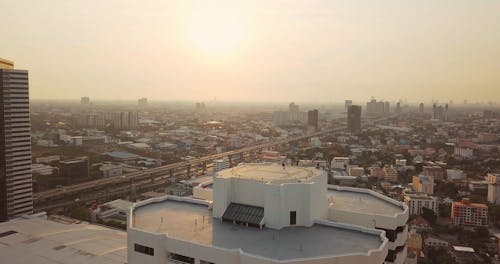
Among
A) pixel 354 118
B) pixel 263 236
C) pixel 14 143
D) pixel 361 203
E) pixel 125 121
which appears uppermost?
pixel 354 118

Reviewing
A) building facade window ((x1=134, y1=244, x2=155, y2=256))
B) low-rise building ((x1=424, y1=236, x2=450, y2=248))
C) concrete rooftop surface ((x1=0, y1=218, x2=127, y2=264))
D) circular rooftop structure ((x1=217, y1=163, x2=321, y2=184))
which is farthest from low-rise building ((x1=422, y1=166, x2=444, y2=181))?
building facade window ((x1=134, y1=244, x2=155, y2=256))

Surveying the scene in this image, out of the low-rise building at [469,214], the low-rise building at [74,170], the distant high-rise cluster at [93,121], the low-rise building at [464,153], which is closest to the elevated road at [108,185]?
the low-rise building at [74,170]

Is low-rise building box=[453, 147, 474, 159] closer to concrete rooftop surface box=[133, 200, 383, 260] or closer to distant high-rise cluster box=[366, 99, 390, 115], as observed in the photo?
concrete rooftop surface box=[133, 200, 383, 260]

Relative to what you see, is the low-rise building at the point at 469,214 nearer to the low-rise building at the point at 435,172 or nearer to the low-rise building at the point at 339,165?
the low-rise building at the point at 435,172

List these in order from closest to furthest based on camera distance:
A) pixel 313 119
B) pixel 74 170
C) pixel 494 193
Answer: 1. pixel 494 193
2. pixel 74 170
3. pixel 313 119

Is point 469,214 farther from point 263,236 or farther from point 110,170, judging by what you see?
point 110,170

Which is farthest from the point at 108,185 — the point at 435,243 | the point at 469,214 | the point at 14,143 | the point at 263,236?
the point at 263,236

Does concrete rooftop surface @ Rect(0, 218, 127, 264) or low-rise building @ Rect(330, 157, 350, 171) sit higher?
low-rise building @ Rect(330, 157, 350, 171)

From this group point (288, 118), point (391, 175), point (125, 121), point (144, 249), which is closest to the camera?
point (144, 249)
